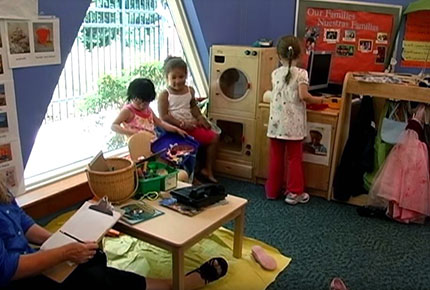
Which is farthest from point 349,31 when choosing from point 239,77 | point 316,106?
point 239,77

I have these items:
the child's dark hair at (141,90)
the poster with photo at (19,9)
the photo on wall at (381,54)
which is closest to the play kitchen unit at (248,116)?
the photo on wall at (381,54)

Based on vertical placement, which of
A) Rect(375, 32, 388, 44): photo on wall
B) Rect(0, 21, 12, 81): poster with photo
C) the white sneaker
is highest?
Rect(375, 32, 388, 44): photo on wall

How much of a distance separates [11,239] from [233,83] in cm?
260

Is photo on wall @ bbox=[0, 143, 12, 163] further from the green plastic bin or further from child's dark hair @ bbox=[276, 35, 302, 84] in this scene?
child's dark hair @ bbox=[276, 35, 302, 84]

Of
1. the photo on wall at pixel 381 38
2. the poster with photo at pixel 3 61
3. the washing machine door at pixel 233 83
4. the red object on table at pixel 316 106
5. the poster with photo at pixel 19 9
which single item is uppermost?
the poster with photo at pixel 19 9

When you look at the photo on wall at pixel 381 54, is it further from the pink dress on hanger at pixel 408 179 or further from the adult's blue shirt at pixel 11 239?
the adult's blue shirt at pixel 11 239

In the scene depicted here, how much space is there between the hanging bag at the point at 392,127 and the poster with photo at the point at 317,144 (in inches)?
15.1

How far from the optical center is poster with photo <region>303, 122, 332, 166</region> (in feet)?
11.2

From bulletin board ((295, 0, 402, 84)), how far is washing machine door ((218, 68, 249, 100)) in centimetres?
61

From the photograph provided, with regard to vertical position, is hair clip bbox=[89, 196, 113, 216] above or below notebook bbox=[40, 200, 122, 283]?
above

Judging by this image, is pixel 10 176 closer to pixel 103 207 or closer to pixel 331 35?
pixel 103 207

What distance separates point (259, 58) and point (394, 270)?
189cm

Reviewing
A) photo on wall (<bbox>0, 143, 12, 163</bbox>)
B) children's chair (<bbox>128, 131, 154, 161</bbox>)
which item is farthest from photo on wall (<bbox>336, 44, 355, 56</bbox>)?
photo on wall (<bbox>0, 143, 12, 163</bbox>)

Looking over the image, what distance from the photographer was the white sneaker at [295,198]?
11.1 ft
